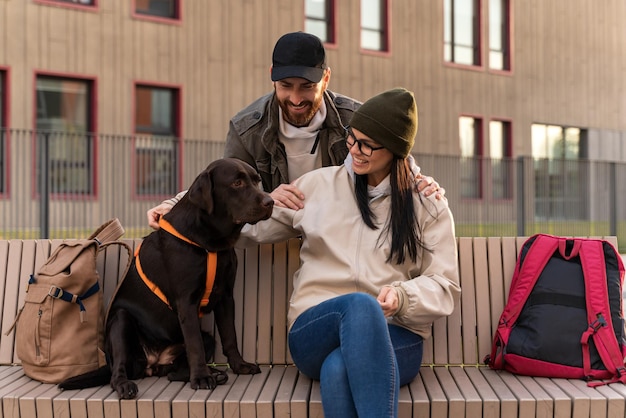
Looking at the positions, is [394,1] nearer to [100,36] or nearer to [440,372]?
[100,36]

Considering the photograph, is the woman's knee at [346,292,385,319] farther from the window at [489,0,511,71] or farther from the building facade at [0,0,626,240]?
the window at [489,0,511,71]

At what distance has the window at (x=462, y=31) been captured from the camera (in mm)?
20109

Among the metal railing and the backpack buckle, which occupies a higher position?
the metal railing

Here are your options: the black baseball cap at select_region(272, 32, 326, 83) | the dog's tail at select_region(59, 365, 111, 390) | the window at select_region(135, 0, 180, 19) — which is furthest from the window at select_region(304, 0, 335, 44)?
the dog's tail at select_region(59, 365, 111, 390)

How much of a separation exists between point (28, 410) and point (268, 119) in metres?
1.77

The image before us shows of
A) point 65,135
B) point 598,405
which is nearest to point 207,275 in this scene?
point 598,405

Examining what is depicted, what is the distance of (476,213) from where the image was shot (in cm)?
1819

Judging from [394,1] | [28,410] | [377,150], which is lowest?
[28,410]

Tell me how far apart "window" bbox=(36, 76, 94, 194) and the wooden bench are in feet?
27.5

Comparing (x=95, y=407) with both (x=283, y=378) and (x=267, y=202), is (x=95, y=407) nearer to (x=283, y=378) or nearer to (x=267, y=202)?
(x=283, y=378)

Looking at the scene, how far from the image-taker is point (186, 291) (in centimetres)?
332

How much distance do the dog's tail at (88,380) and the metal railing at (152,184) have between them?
9005 millimetres

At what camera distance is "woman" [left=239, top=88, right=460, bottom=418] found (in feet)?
10.2

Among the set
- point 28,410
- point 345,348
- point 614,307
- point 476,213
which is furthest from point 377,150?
point 476,213
